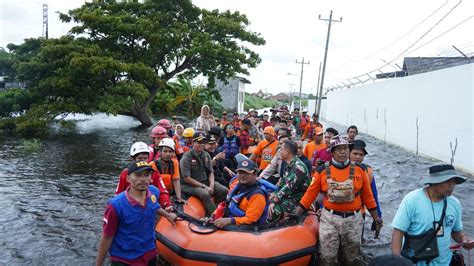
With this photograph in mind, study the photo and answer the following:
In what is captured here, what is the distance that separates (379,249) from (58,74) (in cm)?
1732

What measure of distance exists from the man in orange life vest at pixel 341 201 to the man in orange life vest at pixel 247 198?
0.52 m

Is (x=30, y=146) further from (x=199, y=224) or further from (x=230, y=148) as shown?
(x=199, y=224)

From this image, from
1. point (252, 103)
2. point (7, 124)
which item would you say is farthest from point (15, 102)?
point (252, 103)

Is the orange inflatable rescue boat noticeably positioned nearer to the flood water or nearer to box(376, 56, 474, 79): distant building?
the flood water

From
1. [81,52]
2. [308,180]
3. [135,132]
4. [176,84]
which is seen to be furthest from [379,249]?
[176,84]

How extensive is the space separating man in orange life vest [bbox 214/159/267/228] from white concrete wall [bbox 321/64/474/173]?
29.1 feet

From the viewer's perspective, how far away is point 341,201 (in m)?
3.98

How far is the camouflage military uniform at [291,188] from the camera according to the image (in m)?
4.65

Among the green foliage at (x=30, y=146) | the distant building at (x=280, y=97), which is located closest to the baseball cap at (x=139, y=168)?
the green foliage at (x=30, y=146)

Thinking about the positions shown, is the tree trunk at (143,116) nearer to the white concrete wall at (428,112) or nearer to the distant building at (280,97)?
the white concrete wall at (428,112)

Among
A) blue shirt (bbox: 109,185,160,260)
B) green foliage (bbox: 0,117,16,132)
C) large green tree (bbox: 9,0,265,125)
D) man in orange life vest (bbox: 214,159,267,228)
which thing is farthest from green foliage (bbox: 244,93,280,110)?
blue shirt (bbox: 109,185,160,260)

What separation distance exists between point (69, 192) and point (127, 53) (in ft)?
42.8

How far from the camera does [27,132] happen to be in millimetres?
17891

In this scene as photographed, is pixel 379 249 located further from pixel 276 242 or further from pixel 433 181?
pixel 433 181
